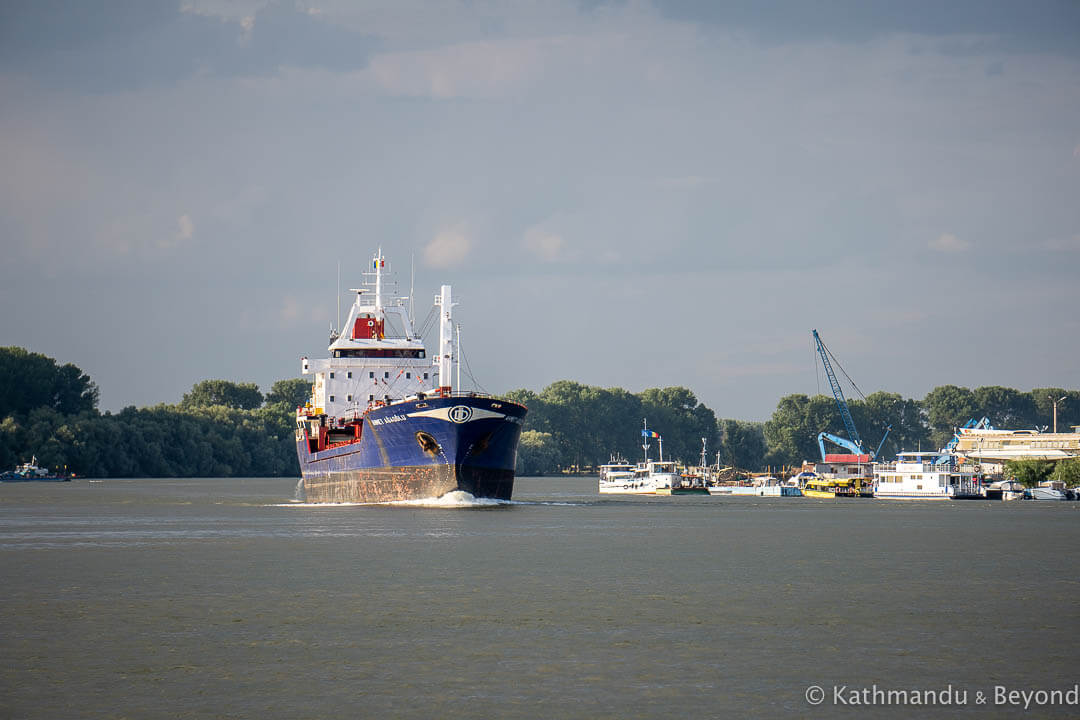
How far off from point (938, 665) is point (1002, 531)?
56499mm

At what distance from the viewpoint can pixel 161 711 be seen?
895 inches

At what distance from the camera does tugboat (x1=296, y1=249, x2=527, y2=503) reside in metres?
84.1

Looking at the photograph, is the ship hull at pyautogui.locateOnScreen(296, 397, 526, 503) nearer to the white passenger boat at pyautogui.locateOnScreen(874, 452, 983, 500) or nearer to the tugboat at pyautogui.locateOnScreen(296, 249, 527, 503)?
the tugboat at pyautogui.locateOnScreen(296, 249, 527, 503)

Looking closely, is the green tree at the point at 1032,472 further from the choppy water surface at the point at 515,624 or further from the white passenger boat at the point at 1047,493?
the choppy water surface at the point at 515,624

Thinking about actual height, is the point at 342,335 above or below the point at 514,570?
above

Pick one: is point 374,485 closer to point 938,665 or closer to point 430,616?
point 430,616

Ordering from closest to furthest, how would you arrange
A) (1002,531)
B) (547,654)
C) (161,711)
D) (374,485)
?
(161,711) → (547,654) → (1002,531) → (374,485)

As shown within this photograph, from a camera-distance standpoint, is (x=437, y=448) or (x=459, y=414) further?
(x=437, y=448)

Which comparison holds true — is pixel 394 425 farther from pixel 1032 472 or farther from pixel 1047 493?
pixel 1032 472

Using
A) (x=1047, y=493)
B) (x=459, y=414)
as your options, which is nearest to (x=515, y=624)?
(x=459, y=414)

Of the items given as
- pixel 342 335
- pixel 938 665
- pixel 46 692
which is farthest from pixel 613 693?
pixel 342 335

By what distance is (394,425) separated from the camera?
3386 inches

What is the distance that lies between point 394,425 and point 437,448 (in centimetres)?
372

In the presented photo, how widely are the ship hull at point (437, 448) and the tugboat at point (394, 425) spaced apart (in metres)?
0.07
